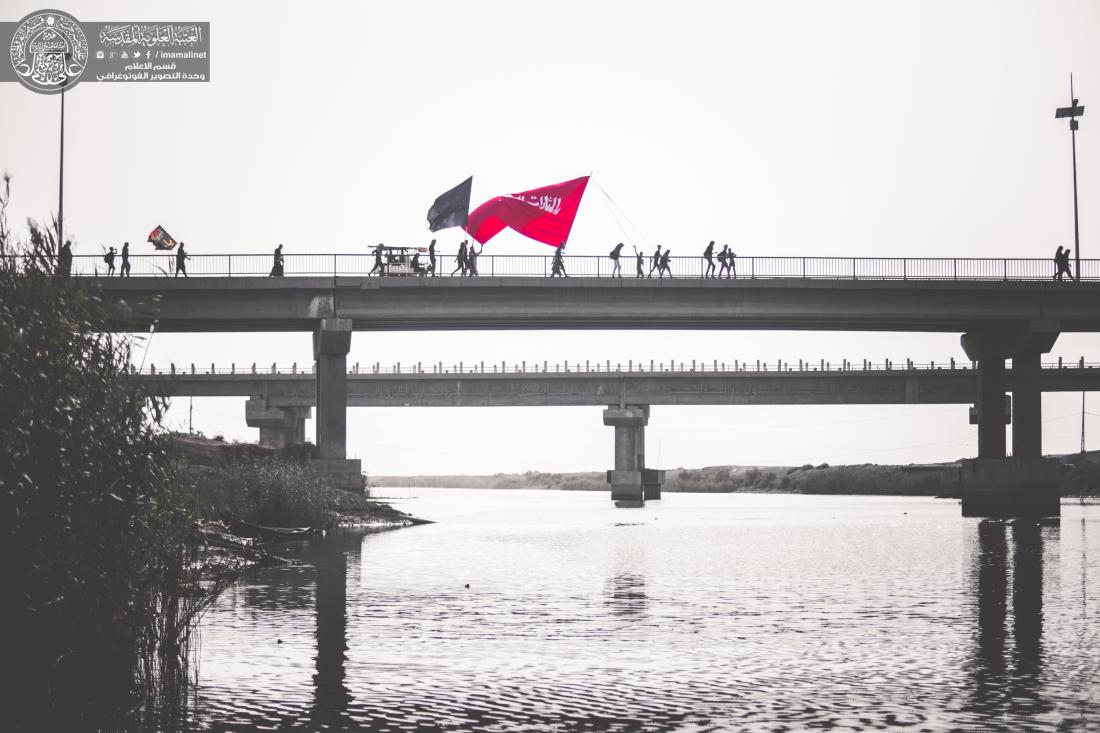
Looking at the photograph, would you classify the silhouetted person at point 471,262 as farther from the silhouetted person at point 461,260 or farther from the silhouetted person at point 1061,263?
the silhouetted person at point 1061,263

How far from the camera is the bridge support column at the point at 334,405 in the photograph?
5834 centimetres

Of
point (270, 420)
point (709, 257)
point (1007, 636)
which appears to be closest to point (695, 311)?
point (709, 257)

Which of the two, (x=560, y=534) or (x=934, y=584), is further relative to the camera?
(x=560, y=534)

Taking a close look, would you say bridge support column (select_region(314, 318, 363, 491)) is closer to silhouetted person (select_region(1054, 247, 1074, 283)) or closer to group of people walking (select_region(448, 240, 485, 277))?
group of people walking (select_region(448, 240, 485, 277))

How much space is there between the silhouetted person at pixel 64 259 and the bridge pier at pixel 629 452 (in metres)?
89.5

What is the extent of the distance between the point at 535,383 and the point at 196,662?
88627 mm

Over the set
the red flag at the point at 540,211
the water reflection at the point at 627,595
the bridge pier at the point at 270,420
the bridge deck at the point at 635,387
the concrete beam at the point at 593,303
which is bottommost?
the water reflection at the point at 627,595

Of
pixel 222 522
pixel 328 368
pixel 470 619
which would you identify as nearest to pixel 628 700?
pixel 470 619

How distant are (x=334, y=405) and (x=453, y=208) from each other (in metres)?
10.9

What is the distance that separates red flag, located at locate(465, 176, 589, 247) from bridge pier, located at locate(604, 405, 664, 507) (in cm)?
5207

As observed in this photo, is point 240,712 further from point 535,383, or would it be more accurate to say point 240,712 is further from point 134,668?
point 535,383

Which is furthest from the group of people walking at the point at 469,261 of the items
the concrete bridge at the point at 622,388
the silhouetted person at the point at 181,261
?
the concrete bridge at the point at 622,388

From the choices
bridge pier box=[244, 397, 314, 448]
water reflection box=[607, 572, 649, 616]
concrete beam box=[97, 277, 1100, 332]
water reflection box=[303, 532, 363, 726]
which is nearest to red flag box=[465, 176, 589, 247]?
concrete beam box=[97, 277, 1100, 332]

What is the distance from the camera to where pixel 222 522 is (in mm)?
36250
